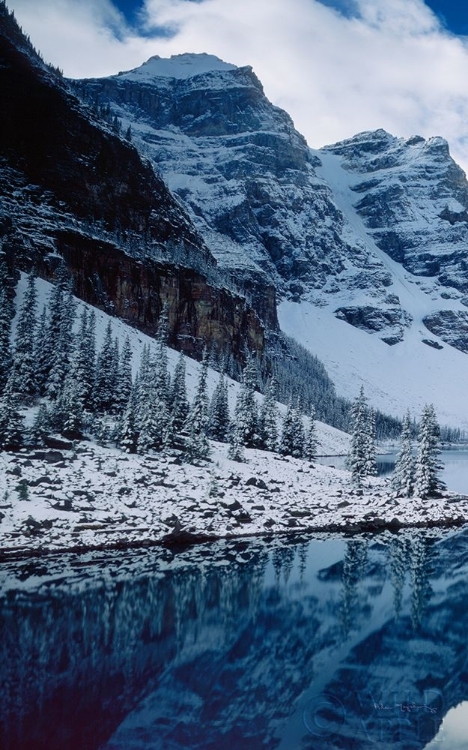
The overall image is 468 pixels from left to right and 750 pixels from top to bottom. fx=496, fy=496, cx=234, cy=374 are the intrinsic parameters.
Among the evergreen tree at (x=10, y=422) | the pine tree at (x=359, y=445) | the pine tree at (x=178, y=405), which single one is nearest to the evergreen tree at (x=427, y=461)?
the pine tree at (x=359, y=445)

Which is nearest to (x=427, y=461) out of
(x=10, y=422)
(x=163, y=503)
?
(x=163, y=503)

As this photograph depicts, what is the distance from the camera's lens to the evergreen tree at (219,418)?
66.6 meters

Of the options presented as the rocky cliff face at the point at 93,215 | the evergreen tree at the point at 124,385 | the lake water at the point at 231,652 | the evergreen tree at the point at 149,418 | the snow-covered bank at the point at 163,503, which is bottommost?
the lake water at the point at 231,652

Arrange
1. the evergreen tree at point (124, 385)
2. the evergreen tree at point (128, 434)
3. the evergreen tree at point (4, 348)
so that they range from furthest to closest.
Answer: the evergreen tree at point (124, 385)
the evergreen tree at point (4, 348)
the evergreen tree at point (128, 434)

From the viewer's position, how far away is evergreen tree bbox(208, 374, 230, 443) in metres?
66.6

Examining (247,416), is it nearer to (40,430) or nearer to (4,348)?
(4,348)

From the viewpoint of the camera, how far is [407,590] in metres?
26.0

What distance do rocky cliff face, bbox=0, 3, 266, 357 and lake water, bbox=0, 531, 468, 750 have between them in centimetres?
8765

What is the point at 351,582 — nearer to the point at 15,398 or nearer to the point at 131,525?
the point at 131,525

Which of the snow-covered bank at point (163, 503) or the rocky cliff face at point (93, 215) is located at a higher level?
the rocky cliff face at point (93, 215)

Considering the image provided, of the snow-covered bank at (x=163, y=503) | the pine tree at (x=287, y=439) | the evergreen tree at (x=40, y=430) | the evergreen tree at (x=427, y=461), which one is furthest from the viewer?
the pine tree at (x=287, y=439)

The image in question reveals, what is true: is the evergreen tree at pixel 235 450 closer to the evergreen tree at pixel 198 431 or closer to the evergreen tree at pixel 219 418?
the evergreen tree at pixel 198 431

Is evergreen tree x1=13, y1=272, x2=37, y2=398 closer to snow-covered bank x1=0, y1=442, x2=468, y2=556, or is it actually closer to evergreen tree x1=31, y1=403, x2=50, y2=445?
evergreen tree x1=31, y1=403, x2=50, y2=445

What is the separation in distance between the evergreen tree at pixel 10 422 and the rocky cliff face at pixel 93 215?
220 feet
